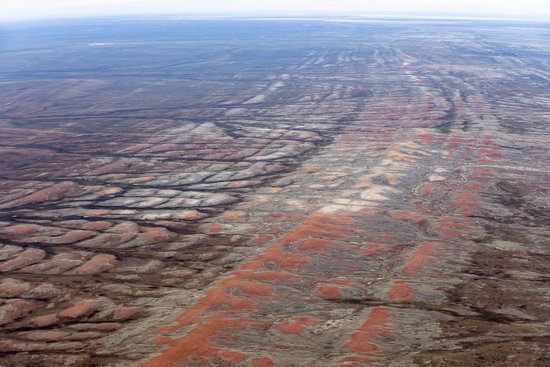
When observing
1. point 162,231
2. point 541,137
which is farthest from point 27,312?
point 541,137

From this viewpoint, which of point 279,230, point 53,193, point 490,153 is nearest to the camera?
point 279,230

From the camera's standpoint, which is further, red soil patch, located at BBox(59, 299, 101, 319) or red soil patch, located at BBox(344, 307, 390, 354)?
red soil patch, located at BBox(59, 299, 101, 319)

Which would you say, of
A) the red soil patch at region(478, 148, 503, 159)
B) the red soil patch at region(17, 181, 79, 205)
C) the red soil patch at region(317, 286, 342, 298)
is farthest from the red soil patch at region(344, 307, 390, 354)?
the red soil patch at region(478, 148, 503, 159)

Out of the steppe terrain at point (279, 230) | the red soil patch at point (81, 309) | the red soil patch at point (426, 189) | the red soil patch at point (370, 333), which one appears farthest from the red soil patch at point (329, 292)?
the red soil patch at point (426, 189)

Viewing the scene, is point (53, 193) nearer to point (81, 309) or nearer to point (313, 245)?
point (81, 309)

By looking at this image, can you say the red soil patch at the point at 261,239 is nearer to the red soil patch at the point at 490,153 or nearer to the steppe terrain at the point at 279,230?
the steppe terrain at the point at 279,230

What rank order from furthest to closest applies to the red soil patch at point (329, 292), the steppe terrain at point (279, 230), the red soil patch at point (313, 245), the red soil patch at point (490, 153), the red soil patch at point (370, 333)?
the red soil patch at point (490, 153) → the red soil patch at point (313, 245) → the red soil patch at point (329, 292) → the steppe terrain at point (279, 230) → the red soil patch at point (370, 333)

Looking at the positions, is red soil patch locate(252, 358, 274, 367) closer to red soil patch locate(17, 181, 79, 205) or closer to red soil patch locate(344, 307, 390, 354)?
red soil patch locate(344, 307, 390, 354)

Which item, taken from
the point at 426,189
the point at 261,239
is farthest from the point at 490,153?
the point at 261,239
